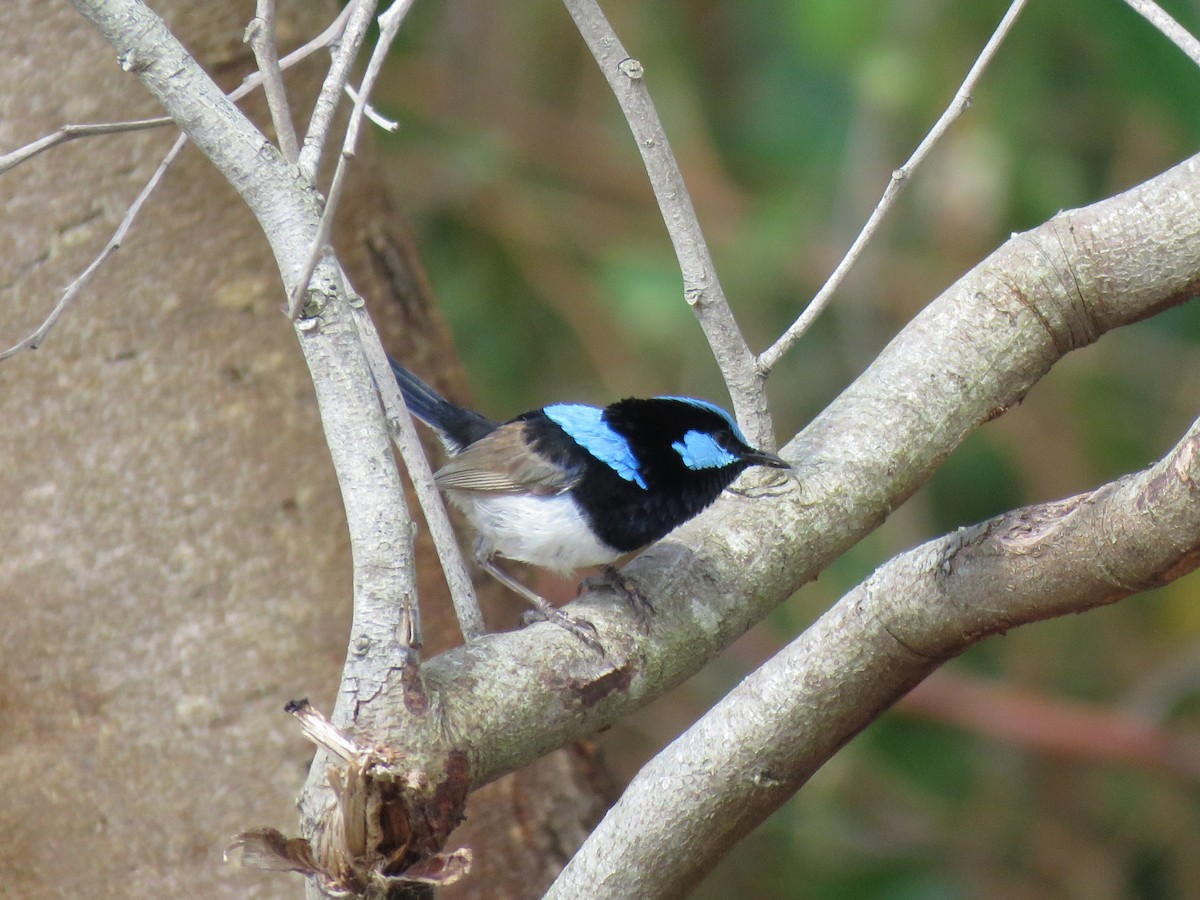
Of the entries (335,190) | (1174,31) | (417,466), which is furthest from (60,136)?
(1174,31)

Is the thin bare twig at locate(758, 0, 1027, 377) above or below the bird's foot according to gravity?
above

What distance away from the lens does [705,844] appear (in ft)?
5.84

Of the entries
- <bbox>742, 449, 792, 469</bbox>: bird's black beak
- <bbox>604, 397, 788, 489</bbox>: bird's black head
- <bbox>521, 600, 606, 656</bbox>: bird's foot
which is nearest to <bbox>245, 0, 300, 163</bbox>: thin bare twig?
<bbox>521, 600, 606, 656</bbox>: bird's foot

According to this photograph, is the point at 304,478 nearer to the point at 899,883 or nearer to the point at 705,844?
the point at 705,844

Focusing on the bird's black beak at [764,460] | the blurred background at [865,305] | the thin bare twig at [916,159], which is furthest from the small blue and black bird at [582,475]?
the blurred background at [865,305]

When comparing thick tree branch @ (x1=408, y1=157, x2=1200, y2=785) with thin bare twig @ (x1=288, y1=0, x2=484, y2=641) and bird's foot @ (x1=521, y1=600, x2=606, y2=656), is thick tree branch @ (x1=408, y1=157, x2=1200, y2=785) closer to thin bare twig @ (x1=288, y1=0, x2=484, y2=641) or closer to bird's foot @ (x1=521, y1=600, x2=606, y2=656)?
bird's foot @ (x1=521, y1=600, x2=606, y2=656)

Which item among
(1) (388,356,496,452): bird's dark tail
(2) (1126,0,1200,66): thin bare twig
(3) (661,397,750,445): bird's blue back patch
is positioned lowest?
(3) (661,397,750,445): bird's blue back patch

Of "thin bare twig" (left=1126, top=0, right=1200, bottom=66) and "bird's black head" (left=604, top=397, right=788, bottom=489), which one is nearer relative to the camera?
"thin bare twig" (left=1126, top=0, right=1200, bottom=66)

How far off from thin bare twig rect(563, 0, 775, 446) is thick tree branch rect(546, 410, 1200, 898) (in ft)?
1.87

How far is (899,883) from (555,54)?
423 cm

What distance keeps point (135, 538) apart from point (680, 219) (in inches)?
47.6

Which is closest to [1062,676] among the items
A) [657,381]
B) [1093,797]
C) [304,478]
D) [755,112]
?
[1093,797]

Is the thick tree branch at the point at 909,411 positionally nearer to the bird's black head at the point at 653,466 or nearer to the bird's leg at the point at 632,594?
the bird's leg at the point at 632,594

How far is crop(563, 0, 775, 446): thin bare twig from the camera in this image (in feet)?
6.71
